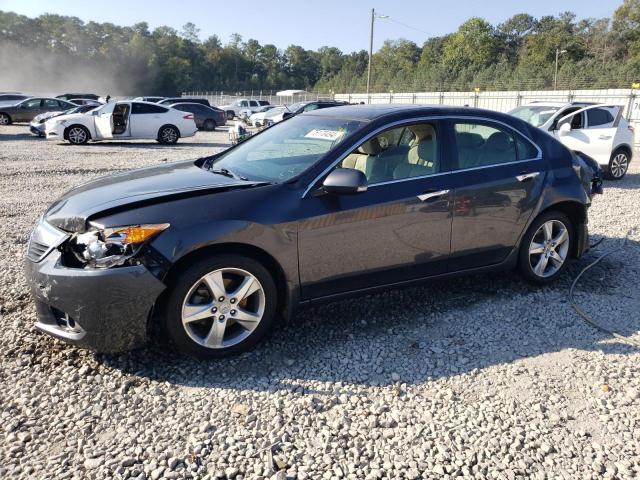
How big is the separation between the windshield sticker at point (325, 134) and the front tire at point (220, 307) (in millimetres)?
1169

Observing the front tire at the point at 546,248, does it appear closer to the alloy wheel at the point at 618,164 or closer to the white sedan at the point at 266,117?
the alloy wheel at the point at 618,164

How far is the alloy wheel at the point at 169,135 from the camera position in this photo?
18.7 meters

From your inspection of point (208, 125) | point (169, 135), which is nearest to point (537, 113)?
point (169, 135)

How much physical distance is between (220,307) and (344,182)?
114 cm

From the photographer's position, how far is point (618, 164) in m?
11.4

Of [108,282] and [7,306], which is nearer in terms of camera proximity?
[108,282]

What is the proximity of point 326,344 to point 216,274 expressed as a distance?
99 centimetres

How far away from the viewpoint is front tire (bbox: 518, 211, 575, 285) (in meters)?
4.73

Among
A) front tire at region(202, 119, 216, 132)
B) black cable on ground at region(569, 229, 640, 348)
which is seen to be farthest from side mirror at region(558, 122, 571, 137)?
front tire at region(202, 119, 216, 132)

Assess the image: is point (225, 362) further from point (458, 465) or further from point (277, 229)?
point (458, 465)

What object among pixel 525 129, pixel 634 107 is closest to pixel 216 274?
pixel 525 129

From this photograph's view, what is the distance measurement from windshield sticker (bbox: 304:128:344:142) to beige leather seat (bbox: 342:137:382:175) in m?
0.19

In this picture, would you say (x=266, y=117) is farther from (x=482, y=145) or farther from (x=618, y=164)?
(x=482, y=145)

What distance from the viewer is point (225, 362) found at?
138 inches
